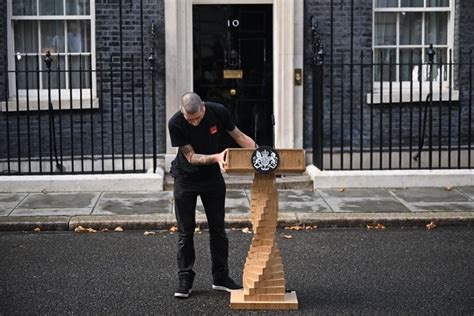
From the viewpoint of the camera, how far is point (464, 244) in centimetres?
880

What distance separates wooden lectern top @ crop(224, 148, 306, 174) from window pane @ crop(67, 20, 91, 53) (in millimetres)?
6390

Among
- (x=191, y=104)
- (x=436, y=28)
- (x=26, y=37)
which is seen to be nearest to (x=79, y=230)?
(x=191, y=104)

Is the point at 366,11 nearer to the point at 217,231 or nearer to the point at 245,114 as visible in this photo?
the point at 245,114

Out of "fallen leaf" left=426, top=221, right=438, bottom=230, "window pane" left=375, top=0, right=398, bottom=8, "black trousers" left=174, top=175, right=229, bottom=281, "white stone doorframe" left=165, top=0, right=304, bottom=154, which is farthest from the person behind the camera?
"window pane" left=375, top=0, right=398, bottom=8

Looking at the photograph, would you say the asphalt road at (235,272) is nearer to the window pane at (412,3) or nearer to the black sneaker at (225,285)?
the black sneaker at (225,285)

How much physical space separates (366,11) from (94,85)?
4033 mm

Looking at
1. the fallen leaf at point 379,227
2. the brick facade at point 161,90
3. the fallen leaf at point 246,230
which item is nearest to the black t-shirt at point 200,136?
the fallen leaf at point 246,230

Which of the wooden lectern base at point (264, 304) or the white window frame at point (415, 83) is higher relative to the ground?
the white window frame at point (415, 83)

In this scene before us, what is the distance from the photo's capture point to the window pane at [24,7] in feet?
39.9

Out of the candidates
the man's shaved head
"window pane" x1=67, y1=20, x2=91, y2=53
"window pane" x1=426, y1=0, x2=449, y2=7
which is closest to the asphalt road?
the man's shaved head

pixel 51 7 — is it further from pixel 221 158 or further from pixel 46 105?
pixel 221 158

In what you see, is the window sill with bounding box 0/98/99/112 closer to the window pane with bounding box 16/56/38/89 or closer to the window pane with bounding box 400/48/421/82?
the window pane with bounding box 16/56/38/89

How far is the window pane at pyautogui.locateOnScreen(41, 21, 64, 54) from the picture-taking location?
12.3 m

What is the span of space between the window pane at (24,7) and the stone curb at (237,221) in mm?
3763
